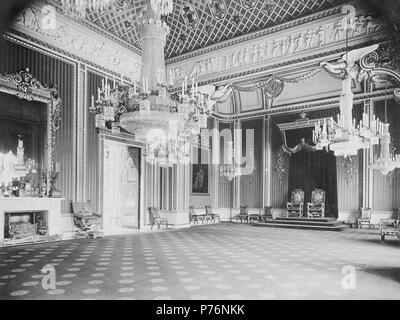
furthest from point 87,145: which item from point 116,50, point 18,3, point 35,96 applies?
point 18,3

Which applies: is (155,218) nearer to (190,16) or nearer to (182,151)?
(182,151)

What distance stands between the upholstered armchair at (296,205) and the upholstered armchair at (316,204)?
0.36m

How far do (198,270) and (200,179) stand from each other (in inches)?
381

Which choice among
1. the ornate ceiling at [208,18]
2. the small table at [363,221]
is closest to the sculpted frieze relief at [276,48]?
the ornate ceiling at [208,18]

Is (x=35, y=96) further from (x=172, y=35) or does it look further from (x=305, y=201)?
(x=305, y=201)

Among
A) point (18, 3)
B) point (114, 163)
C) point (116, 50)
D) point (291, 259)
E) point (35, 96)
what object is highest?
point (116, 50)

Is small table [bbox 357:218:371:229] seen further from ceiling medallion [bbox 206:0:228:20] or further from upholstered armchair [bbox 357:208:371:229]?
ceiling medallion [bbox 206:0:228:20]

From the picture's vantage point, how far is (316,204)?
1359 cm

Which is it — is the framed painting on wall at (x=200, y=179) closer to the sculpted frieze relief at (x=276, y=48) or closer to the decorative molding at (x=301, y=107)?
the decorative molding at (x=301, y=107)

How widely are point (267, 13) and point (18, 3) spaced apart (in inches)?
204

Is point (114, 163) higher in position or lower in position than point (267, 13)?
lower

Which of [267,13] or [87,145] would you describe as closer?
[267,13]

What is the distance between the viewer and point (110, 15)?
887 cm

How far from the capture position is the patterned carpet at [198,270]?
143 inches
